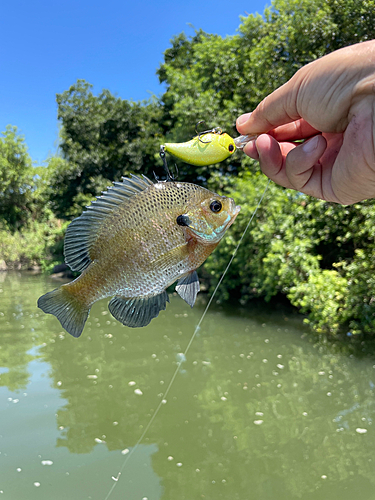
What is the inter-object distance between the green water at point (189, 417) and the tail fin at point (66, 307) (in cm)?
458

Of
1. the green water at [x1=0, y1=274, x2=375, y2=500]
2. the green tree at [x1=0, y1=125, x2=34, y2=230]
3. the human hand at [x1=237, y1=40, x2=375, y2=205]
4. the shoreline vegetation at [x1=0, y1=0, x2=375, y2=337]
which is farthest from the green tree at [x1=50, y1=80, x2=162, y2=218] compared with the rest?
the human hand at [x1=237, y1=40, x2=375, y2=205]

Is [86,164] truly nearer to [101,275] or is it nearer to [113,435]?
[113,435]

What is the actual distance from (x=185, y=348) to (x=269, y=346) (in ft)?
6.49

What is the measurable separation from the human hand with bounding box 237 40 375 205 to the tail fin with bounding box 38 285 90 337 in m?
0.98

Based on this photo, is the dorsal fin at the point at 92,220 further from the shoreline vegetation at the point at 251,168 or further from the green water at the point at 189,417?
the shoreline vegetation at the point at 251,168

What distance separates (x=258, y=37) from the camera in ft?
41.2

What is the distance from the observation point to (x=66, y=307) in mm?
910

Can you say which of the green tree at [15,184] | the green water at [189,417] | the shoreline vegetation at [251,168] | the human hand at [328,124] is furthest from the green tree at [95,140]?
the human hand at [328,124]

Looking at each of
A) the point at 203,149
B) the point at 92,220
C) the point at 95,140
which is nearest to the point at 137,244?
A: the point at 92,220

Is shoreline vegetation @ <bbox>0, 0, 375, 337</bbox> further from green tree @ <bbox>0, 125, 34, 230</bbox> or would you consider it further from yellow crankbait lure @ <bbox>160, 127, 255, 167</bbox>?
yellow crankbait lure @ <bbox>160, 127, 255, 167</bbox>

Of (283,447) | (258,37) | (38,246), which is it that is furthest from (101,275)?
(38,246)

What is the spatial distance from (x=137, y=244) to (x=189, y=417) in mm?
5805

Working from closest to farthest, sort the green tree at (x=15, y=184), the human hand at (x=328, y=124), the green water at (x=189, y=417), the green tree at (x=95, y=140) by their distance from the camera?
the human hand at (x=328, y=124) < the green water at (x=189, y=417) < the green tree at (x=95, y=140) < the green tree at (x=15, y=184)

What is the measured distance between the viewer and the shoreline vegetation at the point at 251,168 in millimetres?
8047
